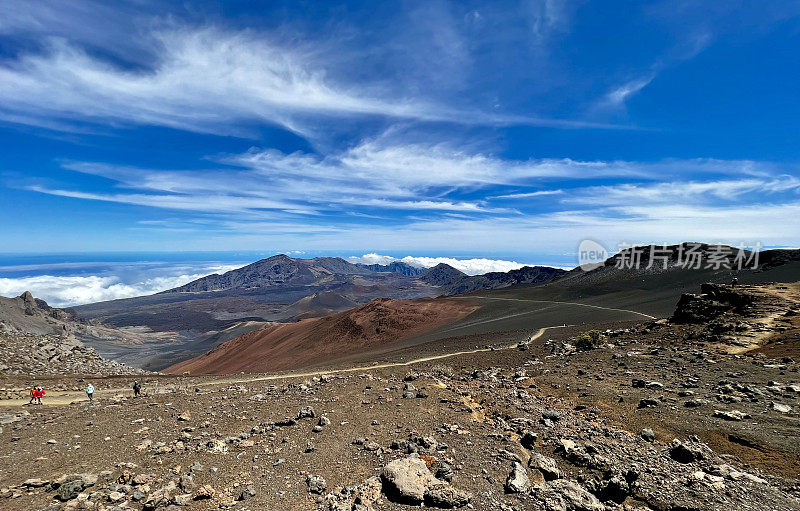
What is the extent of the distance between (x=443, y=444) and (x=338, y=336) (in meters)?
44.0

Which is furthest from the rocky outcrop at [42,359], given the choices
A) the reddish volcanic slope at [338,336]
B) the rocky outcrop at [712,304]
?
the rocky outcrop at [712,304]

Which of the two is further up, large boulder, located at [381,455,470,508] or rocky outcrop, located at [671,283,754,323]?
rocky outcrop, located at [671,283,754,323]

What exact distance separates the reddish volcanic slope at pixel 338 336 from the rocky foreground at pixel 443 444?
30.3m

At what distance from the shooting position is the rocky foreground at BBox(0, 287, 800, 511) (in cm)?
660

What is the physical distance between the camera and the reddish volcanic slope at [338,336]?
4616cm

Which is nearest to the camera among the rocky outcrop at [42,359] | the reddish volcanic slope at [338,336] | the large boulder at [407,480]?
the large boulder at [407,480]

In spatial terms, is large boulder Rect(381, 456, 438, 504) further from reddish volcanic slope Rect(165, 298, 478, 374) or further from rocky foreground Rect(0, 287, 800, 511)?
reddish volcanic slope Rect(165, 298, 478, 374)

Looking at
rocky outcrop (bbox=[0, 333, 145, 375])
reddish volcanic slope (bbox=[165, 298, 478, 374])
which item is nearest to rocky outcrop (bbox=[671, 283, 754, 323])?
reddish volcanic slope (bbox=[165, 298, 478, 374])

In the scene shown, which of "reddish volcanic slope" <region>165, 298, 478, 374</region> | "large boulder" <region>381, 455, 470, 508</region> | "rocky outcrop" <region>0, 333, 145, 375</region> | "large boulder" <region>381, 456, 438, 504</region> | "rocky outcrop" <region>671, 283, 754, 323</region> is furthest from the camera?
"reddish volcanic slope" <region>165, 298, 478, 374</region>

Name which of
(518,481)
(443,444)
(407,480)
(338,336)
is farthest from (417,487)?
(338,336)

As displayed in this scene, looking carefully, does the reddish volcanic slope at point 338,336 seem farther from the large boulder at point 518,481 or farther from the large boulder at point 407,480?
the large boulder at point 518,481

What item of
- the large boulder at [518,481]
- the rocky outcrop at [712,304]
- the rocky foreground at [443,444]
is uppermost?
the rocky outcrop at [712,304]

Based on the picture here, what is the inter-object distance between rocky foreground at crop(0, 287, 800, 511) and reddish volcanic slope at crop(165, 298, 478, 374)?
3031 cm

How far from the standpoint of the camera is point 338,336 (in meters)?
50.7
